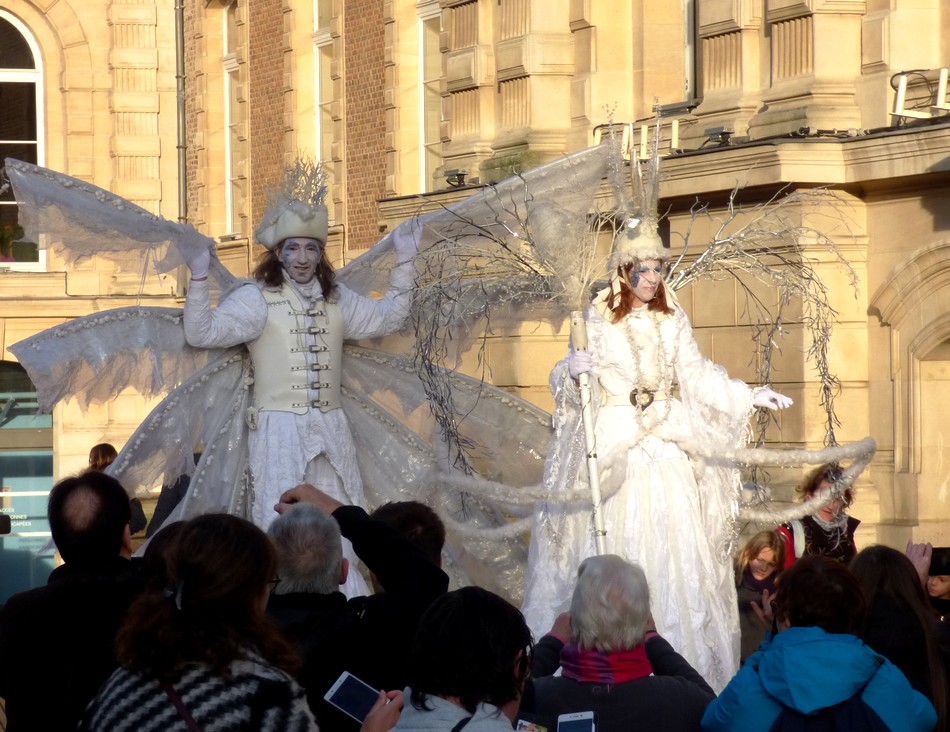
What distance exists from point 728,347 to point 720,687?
4564 millimetres

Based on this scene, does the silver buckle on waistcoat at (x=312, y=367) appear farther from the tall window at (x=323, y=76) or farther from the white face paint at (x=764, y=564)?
the tall window at (x=323, y=76)

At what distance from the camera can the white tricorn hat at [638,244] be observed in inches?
231

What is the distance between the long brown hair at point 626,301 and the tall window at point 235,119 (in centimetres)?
1381

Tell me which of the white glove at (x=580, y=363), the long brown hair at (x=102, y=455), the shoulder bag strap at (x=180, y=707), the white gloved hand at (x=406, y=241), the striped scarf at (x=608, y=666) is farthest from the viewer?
the long brown hair at (x=102, y=455)

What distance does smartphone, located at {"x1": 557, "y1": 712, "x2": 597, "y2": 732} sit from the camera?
3.14 metres

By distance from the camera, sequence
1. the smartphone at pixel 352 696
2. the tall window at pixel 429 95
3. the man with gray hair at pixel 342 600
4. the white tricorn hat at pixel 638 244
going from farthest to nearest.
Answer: the tall window at pixel 429 95 < the white tricorn hat at pixel 638 244 < the man with gray hair at pixel 342 600 < the smartphone at pixel 352 696

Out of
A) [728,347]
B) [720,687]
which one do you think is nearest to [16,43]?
[728,347]

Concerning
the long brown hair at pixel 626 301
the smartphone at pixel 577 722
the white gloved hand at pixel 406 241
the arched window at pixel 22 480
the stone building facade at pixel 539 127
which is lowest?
A: the arched window at pixel 22 480

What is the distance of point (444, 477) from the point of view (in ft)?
21.5

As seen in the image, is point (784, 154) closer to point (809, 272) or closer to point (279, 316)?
point (809, 272)

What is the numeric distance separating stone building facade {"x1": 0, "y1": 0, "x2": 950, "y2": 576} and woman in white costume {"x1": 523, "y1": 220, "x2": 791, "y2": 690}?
619mm

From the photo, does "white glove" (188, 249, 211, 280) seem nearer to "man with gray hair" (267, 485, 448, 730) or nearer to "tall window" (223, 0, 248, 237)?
"man with gray hair" (267, 485, 448, 730)

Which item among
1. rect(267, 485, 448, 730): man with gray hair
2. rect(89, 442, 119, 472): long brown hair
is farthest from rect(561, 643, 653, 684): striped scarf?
rect(89, 442, 119, 472): long brown hair

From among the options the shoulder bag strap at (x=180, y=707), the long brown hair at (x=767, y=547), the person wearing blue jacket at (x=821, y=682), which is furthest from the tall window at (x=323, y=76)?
the shoulder bag strap at (x=180, y=707)
